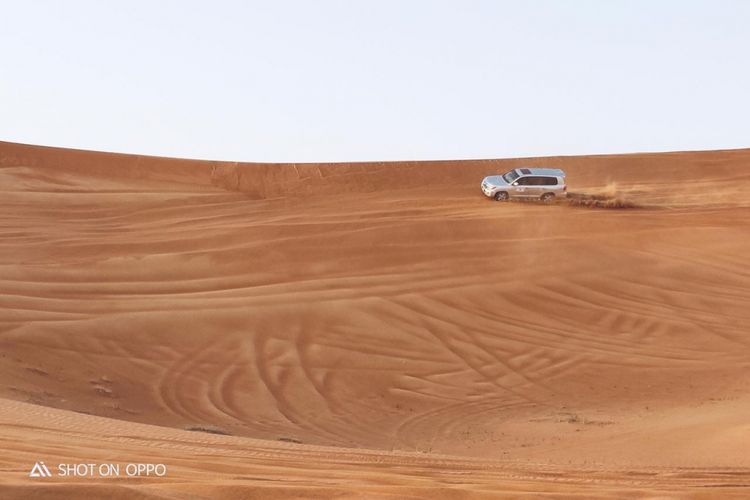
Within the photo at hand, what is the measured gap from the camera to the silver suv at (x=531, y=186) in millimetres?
34281

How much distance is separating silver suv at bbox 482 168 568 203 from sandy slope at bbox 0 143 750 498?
95 centimetres

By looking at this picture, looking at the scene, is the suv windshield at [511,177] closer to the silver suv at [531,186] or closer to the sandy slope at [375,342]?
the silver suv at [531,186]

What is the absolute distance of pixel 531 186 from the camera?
3425 cm

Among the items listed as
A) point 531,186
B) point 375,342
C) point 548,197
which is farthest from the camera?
point 548,197

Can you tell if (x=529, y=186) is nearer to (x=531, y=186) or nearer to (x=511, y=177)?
(x=531, y=186)

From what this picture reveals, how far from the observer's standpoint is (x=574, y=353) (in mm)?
21266

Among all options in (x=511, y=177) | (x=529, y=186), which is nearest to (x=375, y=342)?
(x=529, y=186)

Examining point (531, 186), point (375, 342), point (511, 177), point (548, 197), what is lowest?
point (375, 342)

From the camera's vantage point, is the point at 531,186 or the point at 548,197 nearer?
the point at 531,186

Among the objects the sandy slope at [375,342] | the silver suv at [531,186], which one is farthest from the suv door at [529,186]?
the sandy slope at [375,342]

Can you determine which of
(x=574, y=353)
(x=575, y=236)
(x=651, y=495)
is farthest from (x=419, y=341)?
(x=651, y=495)

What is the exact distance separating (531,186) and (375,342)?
14942 mm

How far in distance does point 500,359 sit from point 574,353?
1755 millimetres

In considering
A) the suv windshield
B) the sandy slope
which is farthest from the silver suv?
the sandy slope
